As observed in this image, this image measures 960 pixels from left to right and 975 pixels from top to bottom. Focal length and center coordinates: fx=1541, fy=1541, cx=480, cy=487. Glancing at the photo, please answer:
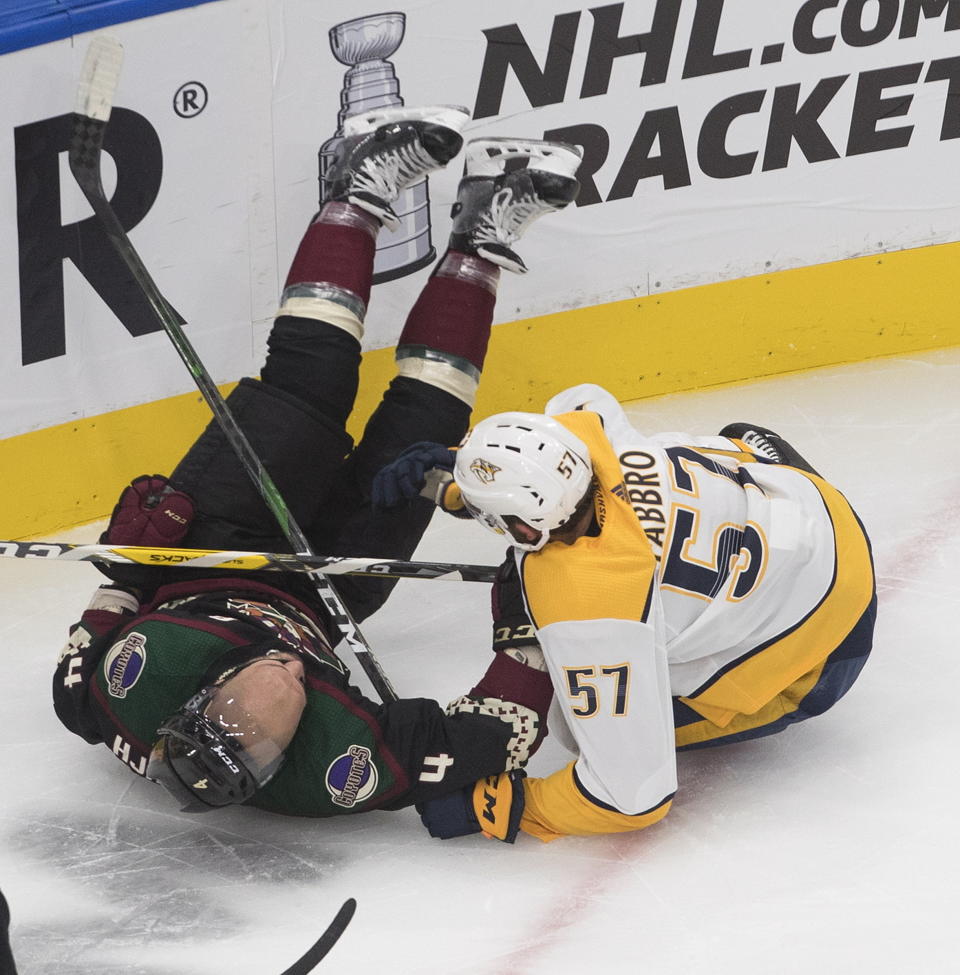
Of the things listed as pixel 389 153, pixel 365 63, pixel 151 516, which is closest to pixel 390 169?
pixel 389 153

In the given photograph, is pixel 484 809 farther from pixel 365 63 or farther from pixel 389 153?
pixel 365 63

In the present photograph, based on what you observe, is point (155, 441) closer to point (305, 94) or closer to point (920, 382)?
point (305, 94)

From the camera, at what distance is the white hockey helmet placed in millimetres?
2010

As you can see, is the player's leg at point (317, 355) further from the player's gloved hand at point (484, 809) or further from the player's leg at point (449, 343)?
the player's gloved hand at point (484, 809)

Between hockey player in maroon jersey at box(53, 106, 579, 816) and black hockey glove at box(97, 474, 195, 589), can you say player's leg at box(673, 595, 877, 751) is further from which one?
black hockey glove at box(97, 474, 195, 589)

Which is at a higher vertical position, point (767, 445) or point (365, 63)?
point (365, 63)

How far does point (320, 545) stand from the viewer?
8.98 feet

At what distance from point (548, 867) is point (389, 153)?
1.29 m

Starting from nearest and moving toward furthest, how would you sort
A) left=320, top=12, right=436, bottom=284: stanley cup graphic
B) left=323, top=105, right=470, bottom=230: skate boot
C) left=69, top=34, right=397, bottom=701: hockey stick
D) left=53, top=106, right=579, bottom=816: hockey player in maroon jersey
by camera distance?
left=53, top=106, right=579, bottom=816: hockey player in maroon jersey < left=69, top=34, right=397, bottom=701: hockey stick < left=323, top=105, right=470, bottom=230: skate boot < left=320, top=12, right=436, bottom=284: stanley cup graphic

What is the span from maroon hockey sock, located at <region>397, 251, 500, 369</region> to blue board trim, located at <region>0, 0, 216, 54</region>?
0.75 meters

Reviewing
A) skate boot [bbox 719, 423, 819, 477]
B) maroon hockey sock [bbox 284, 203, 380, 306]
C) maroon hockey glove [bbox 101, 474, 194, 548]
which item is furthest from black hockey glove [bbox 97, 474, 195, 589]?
skate boot [bbox 719, 423, 819, 477]

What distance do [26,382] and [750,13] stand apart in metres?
1.71

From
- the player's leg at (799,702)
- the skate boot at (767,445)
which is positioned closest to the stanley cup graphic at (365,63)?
the skate boot at (767,445)

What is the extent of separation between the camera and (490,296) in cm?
281
